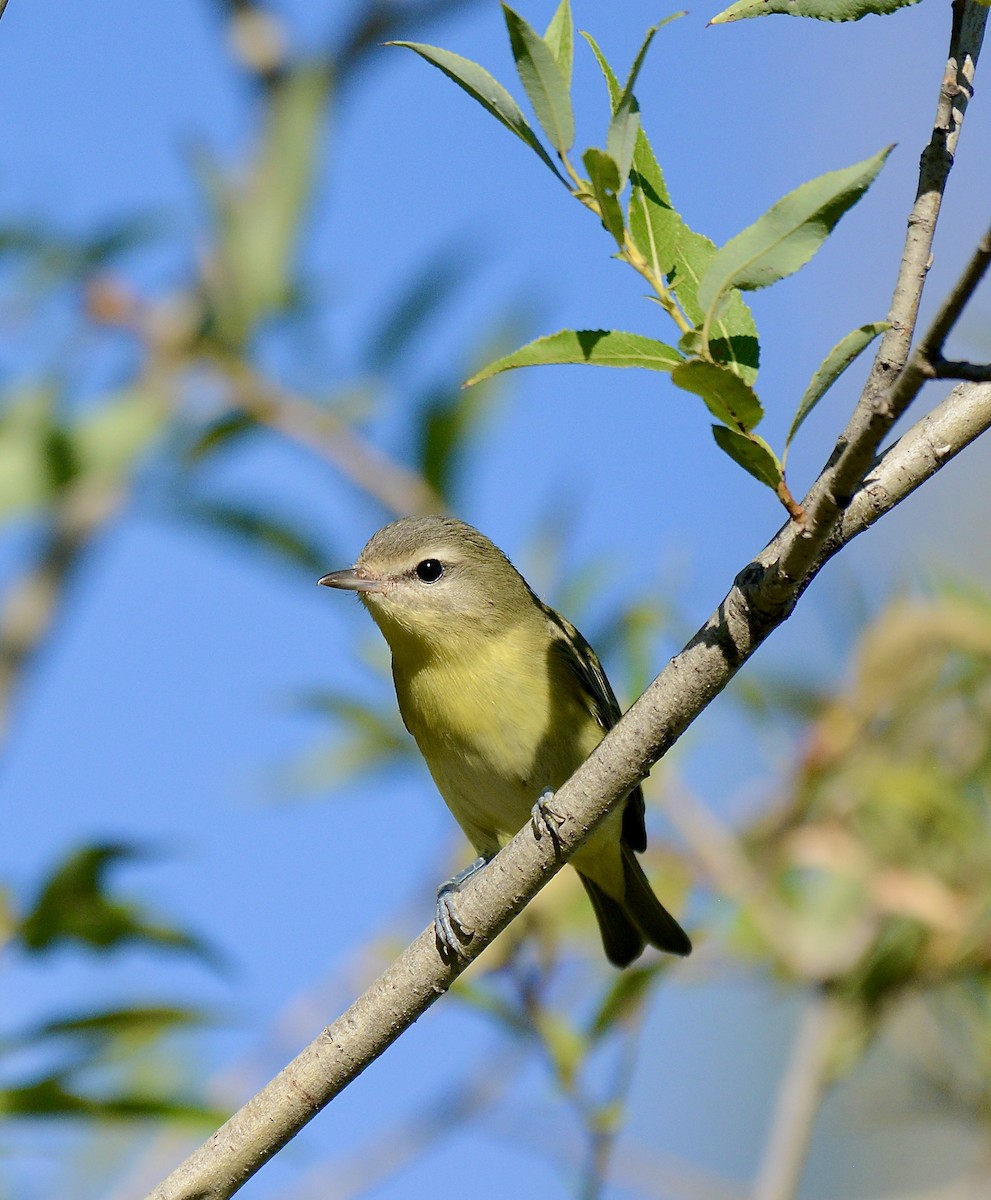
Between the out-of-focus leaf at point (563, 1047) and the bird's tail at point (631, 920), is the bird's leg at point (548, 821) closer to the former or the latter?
the out-of-focus leaf at point (563, 1047)

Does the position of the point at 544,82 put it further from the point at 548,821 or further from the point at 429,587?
the point at 429,587

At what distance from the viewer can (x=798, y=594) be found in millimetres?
1675

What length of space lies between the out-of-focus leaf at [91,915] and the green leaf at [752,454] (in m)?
1.50

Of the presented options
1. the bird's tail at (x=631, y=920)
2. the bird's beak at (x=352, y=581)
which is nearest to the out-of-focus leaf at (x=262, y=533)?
the bird's beak at (x=352, y=581)

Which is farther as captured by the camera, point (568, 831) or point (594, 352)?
point (568, 831)

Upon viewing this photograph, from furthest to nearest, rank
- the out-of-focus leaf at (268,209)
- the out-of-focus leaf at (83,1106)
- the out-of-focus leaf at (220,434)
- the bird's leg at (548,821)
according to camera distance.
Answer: the out-of-focus leaf at (268,209)
the out-of-focus leaf at (220,434)
the out-of-focus leaf at (83,1106)
the bird's leg at (548,821)

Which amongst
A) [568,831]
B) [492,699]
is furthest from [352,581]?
[568,831]

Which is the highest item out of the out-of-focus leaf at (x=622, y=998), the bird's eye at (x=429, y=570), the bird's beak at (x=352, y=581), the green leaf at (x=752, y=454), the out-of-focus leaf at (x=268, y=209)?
the out-of-focus leaf at (x=268, y=209)

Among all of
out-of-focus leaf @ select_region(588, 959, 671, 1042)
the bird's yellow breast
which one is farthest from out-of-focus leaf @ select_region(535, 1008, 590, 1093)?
the bird's yellow breast

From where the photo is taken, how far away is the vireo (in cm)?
402

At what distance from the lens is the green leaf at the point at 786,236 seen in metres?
1.52

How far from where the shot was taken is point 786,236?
1.58 meters

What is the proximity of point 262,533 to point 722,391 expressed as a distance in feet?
7.55

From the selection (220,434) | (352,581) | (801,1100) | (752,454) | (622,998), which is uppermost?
(352,581)
